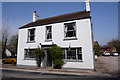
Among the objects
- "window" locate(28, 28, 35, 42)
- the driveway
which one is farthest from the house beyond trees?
the driveway

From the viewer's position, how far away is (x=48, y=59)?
1295 cm

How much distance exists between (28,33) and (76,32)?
798 cm

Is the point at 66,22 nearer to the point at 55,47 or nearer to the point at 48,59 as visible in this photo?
the point at 55,47

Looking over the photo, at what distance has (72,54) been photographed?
11.2m

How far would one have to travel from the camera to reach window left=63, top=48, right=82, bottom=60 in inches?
425

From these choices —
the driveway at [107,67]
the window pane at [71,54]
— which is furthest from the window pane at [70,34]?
the driveway at [107,67]

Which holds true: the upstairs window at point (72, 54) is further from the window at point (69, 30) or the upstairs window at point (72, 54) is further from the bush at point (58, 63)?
the window at point (69, 30)

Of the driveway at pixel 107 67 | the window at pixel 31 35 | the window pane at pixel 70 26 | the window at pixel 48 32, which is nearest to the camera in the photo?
the driveway at pixel 107 67

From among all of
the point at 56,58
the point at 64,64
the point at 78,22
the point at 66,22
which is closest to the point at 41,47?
the point at 56,58

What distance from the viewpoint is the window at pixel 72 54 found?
10.8m

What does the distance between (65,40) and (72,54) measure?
2.02 m

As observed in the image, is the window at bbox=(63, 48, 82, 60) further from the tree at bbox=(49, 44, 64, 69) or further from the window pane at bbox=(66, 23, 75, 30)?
the window pane at bbox=(66, 23, 75, 30)

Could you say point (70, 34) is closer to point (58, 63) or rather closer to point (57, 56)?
point (57, 56)

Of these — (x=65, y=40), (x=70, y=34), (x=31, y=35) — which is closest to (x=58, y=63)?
(x=65, y=40)
